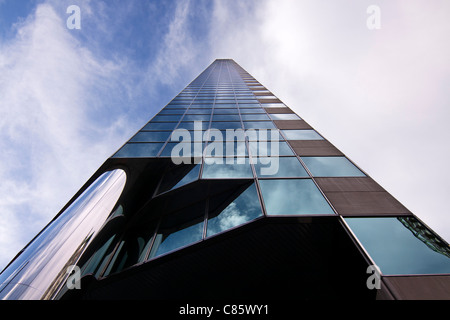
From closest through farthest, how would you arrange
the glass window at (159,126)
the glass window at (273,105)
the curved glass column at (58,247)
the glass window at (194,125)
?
the curved glass column at (58,247)
the glass window at (194,125)
the glass window at (159,126)
the glass window at (273,105)

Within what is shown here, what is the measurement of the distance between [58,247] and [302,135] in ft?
32.9

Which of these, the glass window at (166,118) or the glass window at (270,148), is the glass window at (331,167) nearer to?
the glass window at (270,148)

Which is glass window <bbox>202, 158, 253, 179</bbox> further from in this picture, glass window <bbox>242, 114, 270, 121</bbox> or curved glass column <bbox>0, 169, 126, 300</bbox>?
glass window <bbox>242, 114, 270, 121</bbox>

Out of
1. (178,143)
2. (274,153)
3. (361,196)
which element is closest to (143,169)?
(178,143)

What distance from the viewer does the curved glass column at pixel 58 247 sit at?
14.4 feet

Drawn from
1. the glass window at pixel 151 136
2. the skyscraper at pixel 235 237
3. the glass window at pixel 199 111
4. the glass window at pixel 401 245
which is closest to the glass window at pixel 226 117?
the glass window at pixel 199 111

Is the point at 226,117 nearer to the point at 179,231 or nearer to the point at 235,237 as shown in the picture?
the point at 179,231

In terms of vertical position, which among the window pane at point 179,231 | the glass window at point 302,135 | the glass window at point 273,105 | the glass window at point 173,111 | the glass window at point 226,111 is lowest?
the window pane at point 179,231

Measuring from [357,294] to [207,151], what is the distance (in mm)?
6882

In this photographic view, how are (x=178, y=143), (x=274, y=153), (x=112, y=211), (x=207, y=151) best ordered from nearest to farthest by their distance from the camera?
(x=112, y=211)
(x=274, y=153)
(x=207, y=151)
(x=178, y=143)

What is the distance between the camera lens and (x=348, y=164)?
25.8 ft

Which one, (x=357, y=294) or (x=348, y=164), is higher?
(x=348, y=164)

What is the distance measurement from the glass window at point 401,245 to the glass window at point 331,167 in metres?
2.16

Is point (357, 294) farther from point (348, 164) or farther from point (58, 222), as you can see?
point (58, 222)
